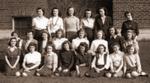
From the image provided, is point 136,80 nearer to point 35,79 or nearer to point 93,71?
point 93,71

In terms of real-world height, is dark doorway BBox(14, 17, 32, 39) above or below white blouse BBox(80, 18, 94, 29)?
below

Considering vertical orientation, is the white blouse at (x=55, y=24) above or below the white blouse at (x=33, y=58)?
above

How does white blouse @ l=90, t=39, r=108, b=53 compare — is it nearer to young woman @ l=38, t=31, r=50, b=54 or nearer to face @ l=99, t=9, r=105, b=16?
face @ l=99, t=9, r=105, b=16

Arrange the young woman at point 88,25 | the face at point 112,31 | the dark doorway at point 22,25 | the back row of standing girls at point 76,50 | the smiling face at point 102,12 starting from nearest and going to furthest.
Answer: the back row of standing girls at point 76,50
the face at point 112,31
the smiling face at point 102,12
the young woman at point 88,25
the dark doorway at point 22,25

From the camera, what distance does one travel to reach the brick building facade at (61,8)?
17047 millimetres

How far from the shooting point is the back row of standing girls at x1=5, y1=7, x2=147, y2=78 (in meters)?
12.6

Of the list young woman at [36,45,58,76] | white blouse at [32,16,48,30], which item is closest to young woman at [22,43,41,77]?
young woman at [36,45,58,76]

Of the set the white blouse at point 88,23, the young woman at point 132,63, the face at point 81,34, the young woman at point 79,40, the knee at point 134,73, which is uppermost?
the white blouse at point 88,23

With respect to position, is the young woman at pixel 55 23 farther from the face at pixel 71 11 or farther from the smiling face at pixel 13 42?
the smiling face at pixel 13 42

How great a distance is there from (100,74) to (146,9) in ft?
16.9

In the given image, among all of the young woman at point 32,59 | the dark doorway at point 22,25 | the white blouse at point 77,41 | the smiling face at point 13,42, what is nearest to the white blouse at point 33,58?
the young woman at point 32,59

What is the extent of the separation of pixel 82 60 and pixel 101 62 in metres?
0.48

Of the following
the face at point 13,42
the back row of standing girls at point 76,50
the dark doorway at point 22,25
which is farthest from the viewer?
the dark doorway at point 22,25

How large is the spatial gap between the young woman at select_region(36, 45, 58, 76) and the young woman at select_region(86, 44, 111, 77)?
863mm
